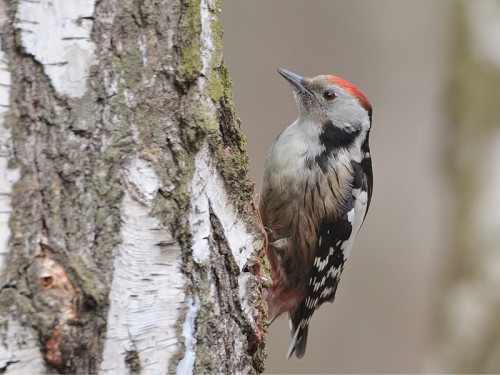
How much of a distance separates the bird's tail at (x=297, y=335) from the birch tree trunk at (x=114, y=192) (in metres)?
1.61

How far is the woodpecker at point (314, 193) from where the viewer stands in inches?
131

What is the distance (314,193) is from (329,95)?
1.89ft

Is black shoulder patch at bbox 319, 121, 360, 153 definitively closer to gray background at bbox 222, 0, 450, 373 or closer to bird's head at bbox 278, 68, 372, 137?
bird's head at bbox 278, 68, 372, 137

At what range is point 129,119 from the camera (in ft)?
5.82

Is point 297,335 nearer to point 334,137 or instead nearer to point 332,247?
point 332,247

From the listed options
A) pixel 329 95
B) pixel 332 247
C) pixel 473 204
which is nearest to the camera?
pixel 332 247

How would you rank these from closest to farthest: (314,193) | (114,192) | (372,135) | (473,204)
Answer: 1. (114,192)
2. (314,193)
3. (473,204)
4. (372,135)

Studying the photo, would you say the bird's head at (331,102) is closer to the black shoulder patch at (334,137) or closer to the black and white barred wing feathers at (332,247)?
the black shoulder patch at (334,137)

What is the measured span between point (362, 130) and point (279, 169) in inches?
23.0

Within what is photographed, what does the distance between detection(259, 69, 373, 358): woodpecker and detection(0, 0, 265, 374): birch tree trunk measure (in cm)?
130

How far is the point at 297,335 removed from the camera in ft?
11.9

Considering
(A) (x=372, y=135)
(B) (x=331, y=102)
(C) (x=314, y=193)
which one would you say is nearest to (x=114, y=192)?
(C) (x=314, y=193)

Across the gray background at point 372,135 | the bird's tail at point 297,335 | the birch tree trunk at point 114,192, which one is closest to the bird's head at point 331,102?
the bird's tail at point 297,335

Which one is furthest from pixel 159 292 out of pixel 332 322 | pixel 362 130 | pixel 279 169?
pixel 332 322
